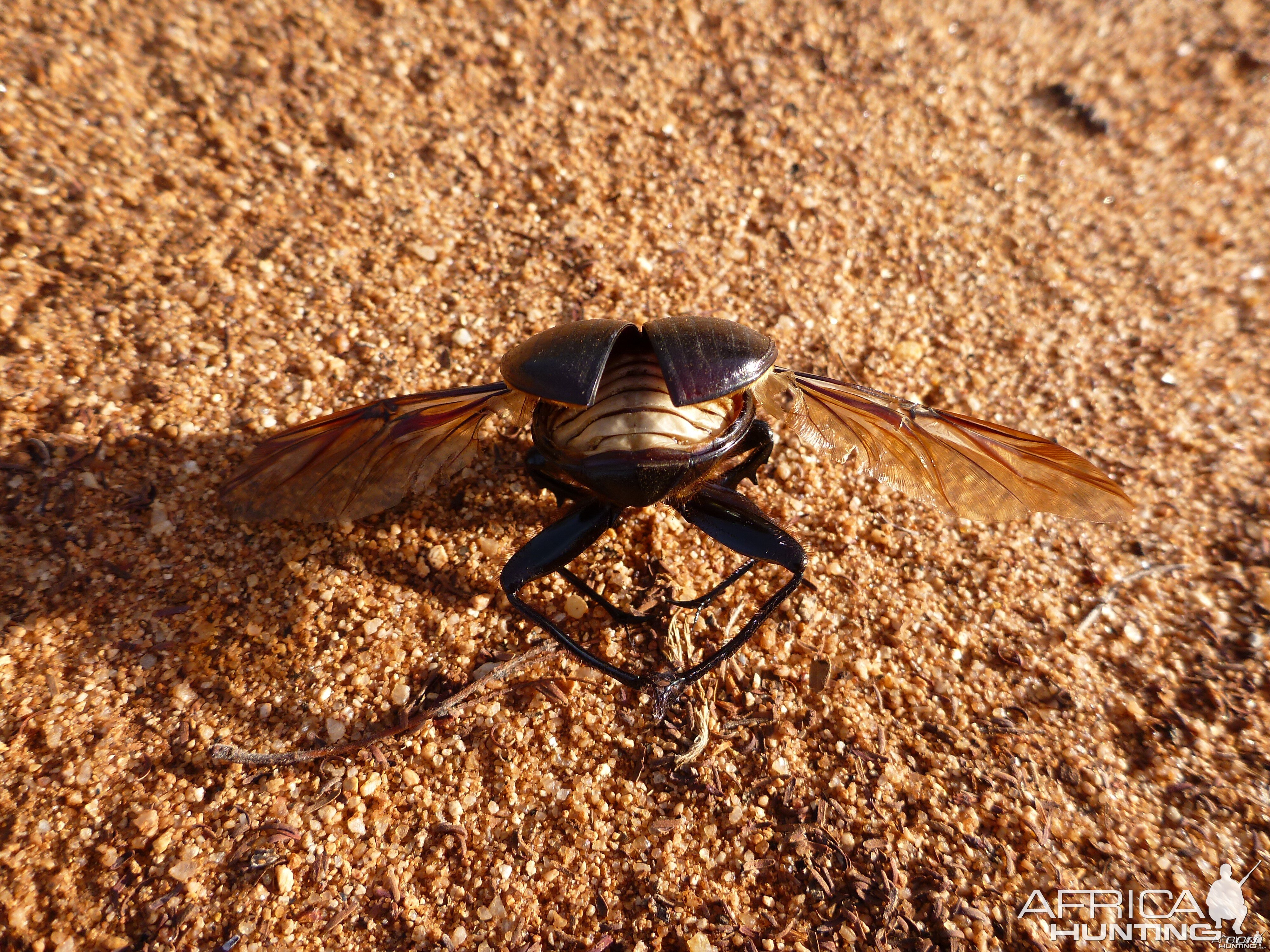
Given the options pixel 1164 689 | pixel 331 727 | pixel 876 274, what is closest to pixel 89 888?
pixel 331 727

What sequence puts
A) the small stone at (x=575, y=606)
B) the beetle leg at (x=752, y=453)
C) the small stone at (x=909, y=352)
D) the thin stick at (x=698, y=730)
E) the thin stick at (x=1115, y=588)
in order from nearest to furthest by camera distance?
the thin stick at (x=698, y=730)
the beetle leg at (x=752, y=453)
the small stone at (x=575, y=606)
the thin stick at (x=1115, y=588)
the small stone at (x=909, y=352)

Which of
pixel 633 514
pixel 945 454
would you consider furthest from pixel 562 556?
pixel 945 454

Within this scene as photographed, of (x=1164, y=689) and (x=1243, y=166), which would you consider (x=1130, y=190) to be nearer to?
(x=1243, y=166)

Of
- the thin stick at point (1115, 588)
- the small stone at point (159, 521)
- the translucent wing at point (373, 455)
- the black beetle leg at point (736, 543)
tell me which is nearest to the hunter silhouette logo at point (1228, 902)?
the thin stick at point (1115, 588)

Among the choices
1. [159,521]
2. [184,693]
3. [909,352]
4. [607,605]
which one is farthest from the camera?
[909,352]

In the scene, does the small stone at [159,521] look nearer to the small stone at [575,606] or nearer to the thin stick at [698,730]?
the small stone at [575,606]

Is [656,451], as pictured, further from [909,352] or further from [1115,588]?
[1115,588]
